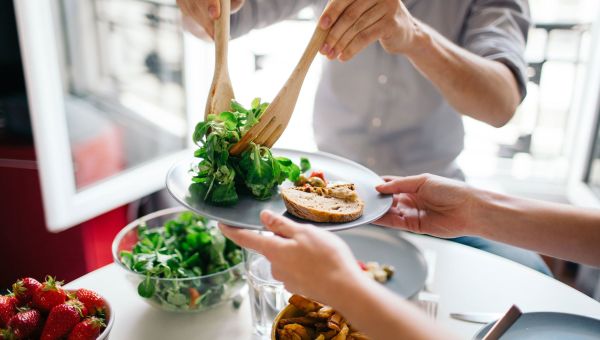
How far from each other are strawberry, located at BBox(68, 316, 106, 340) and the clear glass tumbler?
10.7 inches

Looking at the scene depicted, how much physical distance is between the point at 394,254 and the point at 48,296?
2.31 feet

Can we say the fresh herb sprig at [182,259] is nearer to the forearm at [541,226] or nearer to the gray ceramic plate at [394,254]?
the gray ceramic plate at [394,254]

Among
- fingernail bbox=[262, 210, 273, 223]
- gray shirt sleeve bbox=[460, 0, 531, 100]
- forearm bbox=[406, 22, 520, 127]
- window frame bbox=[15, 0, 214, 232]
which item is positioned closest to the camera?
fingernail bbox=[262, 210, 273, 223]

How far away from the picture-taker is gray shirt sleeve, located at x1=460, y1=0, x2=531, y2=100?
1.43m

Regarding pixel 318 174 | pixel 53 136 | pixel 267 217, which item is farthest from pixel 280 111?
pixel 53 136

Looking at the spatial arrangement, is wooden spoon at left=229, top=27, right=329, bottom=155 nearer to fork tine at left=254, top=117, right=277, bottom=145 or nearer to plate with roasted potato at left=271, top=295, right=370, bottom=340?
fork tine at left=254, top=117, right=277, bottom=145

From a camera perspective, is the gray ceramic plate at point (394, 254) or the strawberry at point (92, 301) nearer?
the strawberry at point (92, 301)

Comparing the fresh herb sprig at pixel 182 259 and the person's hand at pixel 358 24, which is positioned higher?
the person's hand at pixel 358 24

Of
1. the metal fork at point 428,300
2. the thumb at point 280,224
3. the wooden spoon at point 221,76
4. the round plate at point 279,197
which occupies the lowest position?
the metal fork at point 428,300

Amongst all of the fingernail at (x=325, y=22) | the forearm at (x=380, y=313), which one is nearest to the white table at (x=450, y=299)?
the forearm at (x=380, y=313)

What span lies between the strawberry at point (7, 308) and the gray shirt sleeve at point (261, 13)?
0.98 metres

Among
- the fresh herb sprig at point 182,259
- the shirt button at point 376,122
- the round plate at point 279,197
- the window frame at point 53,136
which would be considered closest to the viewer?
the round plate at point 279,197

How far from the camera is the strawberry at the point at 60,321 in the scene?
2.59 feet

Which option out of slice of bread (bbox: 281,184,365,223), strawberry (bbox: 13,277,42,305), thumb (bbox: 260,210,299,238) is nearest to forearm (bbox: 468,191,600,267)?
slice of bread (bbox: 281,184,365,223)
